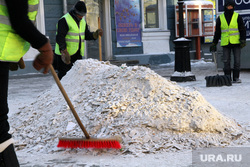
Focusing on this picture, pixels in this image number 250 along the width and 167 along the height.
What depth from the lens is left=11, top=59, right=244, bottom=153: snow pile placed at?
374cm

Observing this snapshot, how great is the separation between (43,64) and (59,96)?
2574mm

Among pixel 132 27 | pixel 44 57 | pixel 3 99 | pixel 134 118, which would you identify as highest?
pixel 132 27

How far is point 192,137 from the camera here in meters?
3.78

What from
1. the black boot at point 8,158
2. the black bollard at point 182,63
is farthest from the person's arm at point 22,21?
the black bollard at point 182,63

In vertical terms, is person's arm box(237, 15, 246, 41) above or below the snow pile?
above

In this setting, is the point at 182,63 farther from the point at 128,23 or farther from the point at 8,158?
the point at 8,158

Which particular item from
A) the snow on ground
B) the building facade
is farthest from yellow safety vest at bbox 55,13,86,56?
the building facade

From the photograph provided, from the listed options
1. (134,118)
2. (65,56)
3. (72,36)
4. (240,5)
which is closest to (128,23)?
(240,5)

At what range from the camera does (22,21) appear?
6.88ft

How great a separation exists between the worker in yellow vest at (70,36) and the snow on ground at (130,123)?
136cm

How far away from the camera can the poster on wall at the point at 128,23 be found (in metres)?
15.0

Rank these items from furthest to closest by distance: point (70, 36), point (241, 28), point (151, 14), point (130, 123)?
1. point (151, 14)
2. point (241, 28)
3. point (70, 36)
4. point (130, 123)

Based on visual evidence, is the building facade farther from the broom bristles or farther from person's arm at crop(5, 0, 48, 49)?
person's arm at crop(5, 0, 48, 49)

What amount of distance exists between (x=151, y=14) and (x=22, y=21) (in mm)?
14195
